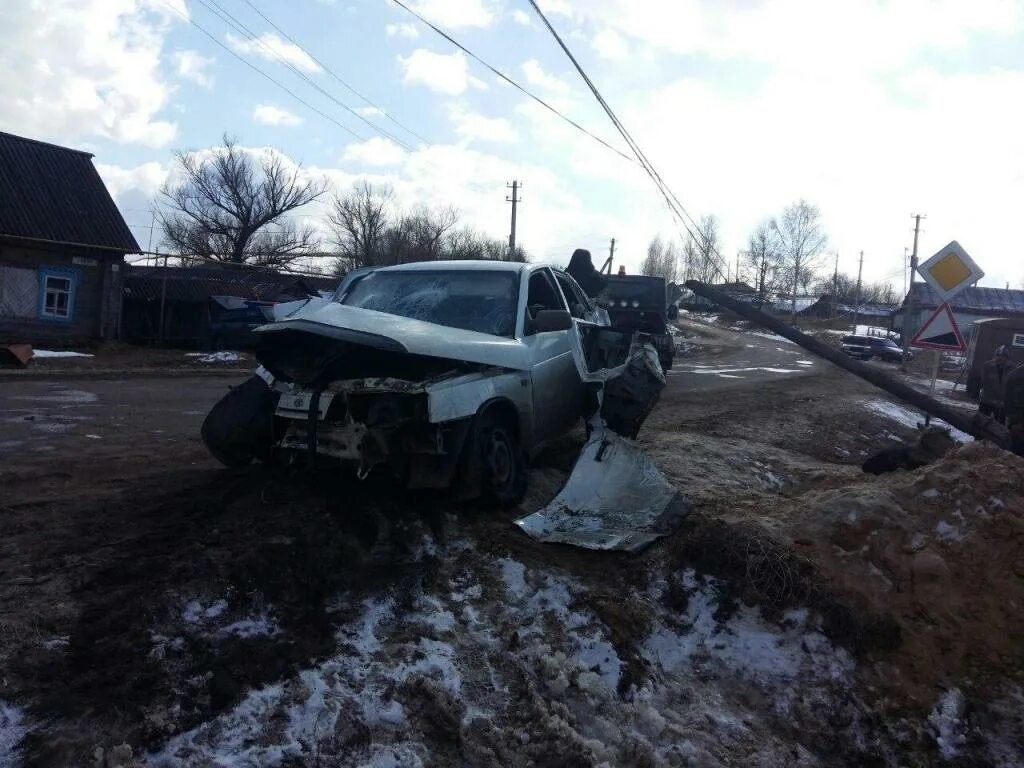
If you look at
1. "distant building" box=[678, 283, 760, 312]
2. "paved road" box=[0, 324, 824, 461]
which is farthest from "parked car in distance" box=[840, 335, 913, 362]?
"paved road" box=[0, 324, 824, 461]

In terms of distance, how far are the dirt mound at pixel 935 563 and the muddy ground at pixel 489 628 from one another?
15 millimetres

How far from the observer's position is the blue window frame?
2270 cm

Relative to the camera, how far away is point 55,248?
22891mm

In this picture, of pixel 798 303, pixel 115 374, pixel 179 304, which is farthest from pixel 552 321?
pixel 798 303

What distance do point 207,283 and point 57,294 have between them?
198 inches

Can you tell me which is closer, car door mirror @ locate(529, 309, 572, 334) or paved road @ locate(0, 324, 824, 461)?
car door mirror @ locate(529, 309, 572, 334)

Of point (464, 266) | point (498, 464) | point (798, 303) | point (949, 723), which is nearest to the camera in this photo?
point (949, 723)

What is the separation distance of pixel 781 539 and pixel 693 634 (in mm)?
916

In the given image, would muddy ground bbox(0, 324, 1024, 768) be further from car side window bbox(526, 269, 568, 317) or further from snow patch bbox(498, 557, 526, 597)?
car side window bbox(526, 269, 568, 317)

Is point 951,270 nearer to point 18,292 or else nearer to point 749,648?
point 749,648

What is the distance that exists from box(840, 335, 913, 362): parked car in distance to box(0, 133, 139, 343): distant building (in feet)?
105

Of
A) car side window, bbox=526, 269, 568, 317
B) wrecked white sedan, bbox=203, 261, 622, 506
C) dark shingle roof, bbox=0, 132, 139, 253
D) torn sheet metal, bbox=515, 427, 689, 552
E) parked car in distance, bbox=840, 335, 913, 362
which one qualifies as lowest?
torn sheet metal, bbox=515, 427, 689, 552

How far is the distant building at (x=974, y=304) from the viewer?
6106 centimetres

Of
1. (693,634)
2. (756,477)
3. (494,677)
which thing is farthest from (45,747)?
(756,477)
